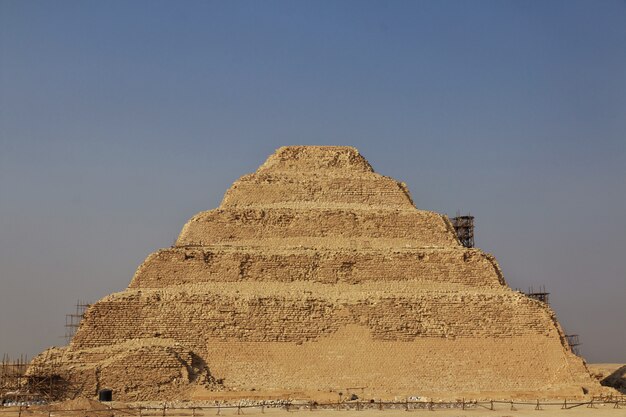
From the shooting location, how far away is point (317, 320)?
42375 mm

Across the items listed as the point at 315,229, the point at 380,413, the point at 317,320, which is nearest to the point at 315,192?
the point at 315,229

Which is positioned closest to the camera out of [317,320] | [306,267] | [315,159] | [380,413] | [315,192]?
[380,413]

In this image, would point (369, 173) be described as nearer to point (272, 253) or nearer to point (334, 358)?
point (272, 253)

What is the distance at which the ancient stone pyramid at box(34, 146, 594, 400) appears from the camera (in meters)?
40.4

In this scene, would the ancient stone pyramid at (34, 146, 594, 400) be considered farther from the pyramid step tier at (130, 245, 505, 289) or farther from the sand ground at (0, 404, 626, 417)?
the sand ground at (0, 404, 626, 417)

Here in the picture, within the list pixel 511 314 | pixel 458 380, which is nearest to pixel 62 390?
pixel 458 380

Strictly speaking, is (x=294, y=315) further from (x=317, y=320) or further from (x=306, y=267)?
(x=306, y=267)

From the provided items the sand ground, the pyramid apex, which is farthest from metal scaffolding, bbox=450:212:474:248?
the sand ground

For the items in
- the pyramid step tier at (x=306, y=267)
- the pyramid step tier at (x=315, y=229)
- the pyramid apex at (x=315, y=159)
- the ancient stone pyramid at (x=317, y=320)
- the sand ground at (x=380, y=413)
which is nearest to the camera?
the sand ground at (x=380, y=413)

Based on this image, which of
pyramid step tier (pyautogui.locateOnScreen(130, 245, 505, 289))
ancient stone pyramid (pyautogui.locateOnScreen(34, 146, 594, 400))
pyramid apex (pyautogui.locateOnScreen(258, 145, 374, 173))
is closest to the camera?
ancient stone pyramid (pyautogui.locateOnScreen(34, 146, 594, 400))

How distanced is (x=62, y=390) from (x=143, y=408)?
169 inches

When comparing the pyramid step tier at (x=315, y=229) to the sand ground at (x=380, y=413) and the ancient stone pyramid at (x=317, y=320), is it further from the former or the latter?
the sand ground at (x=380, y=413)

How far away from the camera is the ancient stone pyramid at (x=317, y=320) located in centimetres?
4044

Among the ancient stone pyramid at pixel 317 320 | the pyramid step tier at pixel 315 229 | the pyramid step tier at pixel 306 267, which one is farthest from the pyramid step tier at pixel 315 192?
the pyramid step tier at pixel 306 267
